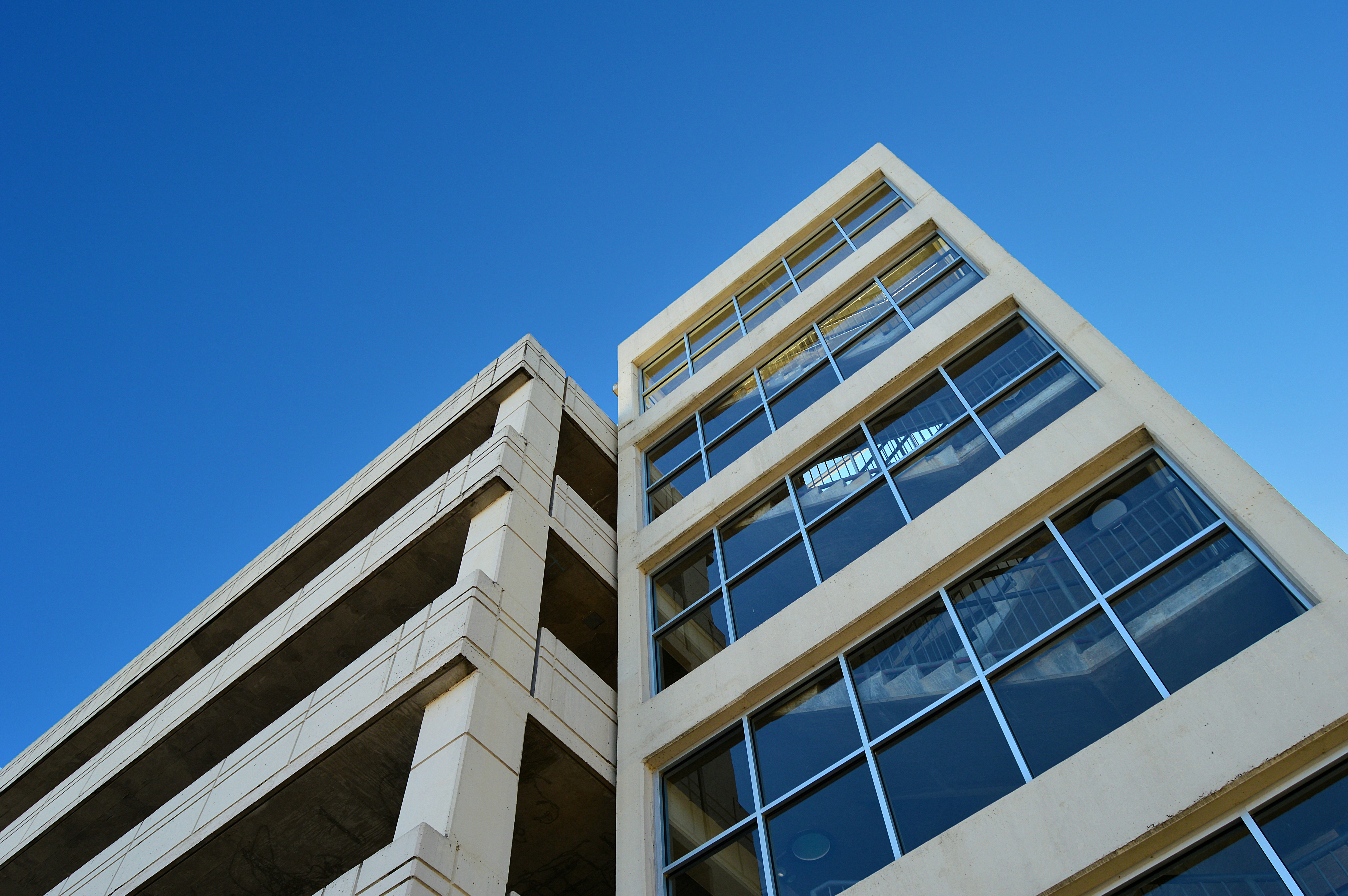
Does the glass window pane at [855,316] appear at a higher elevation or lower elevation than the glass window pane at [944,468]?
higher

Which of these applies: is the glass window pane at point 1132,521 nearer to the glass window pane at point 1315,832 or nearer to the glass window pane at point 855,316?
the glass window pane at point 1315,832

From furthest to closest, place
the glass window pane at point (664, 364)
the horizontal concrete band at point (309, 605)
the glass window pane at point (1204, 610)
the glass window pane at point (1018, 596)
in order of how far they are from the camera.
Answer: the glass window pane at point (664, 364), the horizontal concrete band at point (309, 605), the glass window pane at point (1018, 596), the glass window pane at point (1204, 610)

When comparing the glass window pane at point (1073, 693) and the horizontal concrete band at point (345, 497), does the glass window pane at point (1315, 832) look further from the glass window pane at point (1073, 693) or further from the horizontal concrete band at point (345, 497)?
the horizontal concrete band at point (345, 497)

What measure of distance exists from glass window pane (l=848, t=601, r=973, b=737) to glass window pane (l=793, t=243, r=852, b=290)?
9815mm

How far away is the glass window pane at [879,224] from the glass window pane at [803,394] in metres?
3.80

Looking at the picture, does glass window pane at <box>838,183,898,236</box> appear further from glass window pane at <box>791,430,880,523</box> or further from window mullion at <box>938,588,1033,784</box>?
window mullion at <box>938,588,1033,784</box>

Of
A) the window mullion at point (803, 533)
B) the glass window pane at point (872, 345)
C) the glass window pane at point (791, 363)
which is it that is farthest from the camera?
the glass window pane at point (791, 363)

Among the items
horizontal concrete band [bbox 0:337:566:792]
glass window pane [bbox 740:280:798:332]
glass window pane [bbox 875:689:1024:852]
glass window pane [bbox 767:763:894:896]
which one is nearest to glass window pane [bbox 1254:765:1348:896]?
glass window pane [bbox 875:689:1024:852]

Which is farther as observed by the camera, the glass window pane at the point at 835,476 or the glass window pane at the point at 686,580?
the glass window pane at the point at 686,580

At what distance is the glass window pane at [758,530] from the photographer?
1379cm

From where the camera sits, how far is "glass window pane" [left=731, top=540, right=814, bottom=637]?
A: 12570mm

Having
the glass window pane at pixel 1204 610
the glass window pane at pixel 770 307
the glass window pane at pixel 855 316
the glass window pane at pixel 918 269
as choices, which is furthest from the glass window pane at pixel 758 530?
the glass window pane at pixel 770 307

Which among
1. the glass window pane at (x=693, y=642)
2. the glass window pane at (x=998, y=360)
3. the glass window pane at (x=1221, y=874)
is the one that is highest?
the glass window pane at (x=998, y=360)

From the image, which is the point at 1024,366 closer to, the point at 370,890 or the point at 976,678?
the point at 976,678
